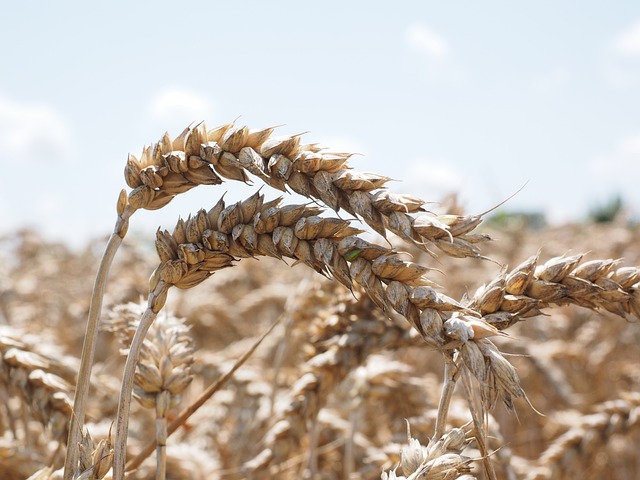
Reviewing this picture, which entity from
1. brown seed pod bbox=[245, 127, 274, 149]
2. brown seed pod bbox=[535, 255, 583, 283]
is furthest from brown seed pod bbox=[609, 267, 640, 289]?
brown seed pod bbox=[245, 127, 274, 149]

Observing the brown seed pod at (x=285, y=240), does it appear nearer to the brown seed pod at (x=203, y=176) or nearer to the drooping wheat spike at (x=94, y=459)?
the brown seed pod at (x=203, y=176)

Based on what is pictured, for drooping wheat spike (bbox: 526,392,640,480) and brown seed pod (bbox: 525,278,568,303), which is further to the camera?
drooping wheat spike (bbox: 526,392,640,480)

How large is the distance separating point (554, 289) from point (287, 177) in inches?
18.1

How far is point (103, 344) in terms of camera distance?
4797 mm

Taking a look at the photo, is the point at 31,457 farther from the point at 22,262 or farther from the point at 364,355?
the point at 22,262

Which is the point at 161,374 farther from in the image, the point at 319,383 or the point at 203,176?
the point at 319,383

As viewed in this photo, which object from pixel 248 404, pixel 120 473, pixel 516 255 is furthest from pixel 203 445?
pixel 516 255

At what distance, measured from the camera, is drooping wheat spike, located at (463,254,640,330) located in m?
1.04

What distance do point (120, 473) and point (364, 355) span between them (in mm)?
962

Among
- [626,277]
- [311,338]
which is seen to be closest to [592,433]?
[311,338]

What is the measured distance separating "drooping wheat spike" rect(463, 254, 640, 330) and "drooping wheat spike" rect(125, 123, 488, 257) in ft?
0.53

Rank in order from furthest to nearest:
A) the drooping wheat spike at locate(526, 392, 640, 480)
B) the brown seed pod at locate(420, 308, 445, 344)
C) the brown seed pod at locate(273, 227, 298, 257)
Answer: the drooping wheat spike at locate(526, 392, 640, 480)
the brown seed pod at locate(273, 227, 298, 257)
the brown seed pod at locate(420, 308, 445, 344)

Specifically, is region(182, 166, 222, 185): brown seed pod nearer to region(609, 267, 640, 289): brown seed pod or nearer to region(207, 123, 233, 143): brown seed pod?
region(207, 123, 233, 143): brown seed pod

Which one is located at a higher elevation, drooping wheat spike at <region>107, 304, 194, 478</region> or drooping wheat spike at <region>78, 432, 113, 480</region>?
drooping wheat spike at <region>107, 304, 194, 478</region>
